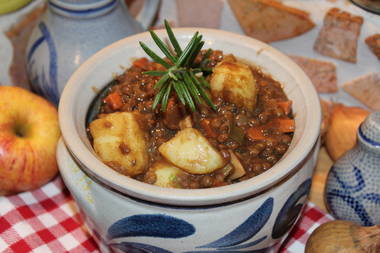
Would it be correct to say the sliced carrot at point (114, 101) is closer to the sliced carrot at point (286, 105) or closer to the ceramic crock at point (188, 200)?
the ceramic crock at point (188, 200)

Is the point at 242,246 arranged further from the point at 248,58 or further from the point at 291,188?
the point at 248,58

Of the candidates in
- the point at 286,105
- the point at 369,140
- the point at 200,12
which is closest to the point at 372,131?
the point at 369,140

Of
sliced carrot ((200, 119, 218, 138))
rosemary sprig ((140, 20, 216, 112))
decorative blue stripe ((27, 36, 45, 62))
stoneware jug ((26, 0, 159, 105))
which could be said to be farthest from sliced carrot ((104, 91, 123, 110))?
decorative blue stripe ((27, 36, 45, 62))

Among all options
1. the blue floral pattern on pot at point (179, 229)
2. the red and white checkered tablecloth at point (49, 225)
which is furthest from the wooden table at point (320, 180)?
the blue floral pattern on pot at point (179, 229)

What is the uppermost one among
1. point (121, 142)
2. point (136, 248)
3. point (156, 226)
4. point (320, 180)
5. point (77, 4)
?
point (77, 4)

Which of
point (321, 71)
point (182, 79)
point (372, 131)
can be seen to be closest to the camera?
point (182, 79)

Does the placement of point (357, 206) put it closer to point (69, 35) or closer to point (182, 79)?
point (182, 79)

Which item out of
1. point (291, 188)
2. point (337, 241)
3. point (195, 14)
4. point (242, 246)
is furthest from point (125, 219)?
point (195, 14)
